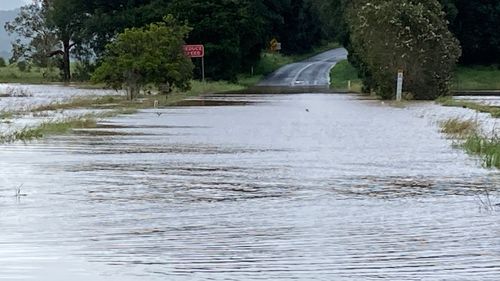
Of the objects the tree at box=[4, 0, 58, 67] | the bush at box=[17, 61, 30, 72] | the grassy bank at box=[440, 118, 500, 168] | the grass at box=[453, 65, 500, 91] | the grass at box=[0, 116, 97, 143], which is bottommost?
the grass at box=[453, 65, 500, 91]

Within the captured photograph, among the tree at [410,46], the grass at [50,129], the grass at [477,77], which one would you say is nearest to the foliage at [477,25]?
the grass at [477,77]

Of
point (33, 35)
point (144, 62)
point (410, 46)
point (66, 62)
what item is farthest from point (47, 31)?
point (410, 46)

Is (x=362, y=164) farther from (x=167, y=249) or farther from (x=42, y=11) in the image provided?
(x=42, y=11)

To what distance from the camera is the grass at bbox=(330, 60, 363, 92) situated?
204ft

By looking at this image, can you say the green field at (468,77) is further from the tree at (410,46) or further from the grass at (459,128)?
the grass at (459,128)

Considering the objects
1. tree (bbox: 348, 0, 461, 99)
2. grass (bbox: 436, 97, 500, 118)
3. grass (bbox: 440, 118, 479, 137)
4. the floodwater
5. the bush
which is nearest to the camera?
the floodwater

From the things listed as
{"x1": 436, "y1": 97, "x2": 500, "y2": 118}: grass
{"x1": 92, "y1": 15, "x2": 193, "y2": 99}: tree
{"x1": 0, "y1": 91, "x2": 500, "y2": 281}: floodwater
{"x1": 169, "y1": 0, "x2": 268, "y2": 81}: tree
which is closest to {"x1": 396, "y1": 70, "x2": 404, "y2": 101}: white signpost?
{"x1": 436, "y1": 97, "x2": 500, "y2": 118}: grass

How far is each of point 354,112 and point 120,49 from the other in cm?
1175

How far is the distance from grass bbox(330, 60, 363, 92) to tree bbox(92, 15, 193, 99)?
65.3 ft

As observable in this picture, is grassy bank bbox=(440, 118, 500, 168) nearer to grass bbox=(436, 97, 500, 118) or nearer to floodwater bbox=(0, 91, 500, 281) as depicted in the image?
floodwater bbox=(0, 91, 500, 281)

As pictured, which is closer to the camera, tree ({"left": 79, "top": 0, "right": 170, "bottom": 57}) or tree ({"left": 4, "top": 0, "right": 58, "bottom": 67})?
tree ({"left": 79, "top": 0, "right": 170, "bottom": 57})

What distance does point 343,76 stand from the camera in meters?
68.9

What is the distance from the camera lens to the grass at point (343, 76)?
6213cm

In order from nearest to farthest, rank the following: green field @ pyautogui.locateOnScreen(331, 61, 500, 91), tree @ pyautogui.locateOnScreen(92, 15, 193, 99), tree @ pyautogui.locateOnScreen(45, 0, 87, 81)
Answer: tree @ pyautogui.locateOnScreen(92, 15, 193, 99)
green field @ pyautogui.locateOnScreen(331, 61, 500, 91)
tree @ pyautogui.locateOnScreen(45, 0, 87, 81)
